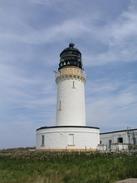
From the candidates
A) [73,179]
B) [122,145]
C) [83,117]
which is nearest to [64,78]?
[83,117]

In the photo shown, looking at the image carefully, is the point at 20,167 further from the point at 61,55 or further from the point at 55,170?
the point at 61,55

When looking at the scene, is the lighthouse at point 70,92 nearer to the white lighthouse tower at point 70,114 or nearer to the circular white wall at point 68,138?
the white lighthouse tower at point 70,114

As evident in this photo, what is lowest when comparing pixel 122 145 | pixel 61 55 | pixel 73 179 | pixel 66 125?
pixel 73 179

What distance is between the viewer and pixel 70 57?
134ft

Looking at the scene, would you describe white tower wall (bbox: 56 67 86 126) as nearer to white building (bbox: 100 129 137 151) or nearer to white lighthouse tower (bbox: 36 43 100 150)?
white lighthouse tower (bbox: 36 43 100 150)

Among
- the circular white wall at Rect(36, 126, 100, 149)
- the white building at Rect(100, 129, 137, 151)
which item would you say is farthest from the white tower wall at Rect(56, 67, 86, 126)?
the white building at Rect(100, 129, 137, 151)

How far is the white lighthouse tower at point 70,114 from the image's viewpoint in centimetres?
3647

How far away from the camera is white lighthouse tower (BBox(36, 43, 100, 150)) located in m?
36.5

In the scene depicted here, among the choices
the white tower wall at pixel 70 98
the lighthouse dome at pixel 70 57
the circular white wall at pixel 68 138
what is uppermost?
the lighthouse dome at pixel 70 57

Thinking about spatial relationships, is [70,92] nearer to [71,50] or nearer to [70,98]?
[70,98]

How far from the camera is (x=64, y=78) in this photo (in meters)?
39.8

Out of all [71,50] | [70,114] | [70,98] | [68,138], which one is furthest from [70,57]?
[68,138]

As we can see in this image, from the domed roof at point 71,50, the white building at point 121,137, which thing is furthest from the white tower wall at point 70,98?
the white building at point 121,137

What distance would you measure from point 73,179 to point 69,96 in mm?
24653
